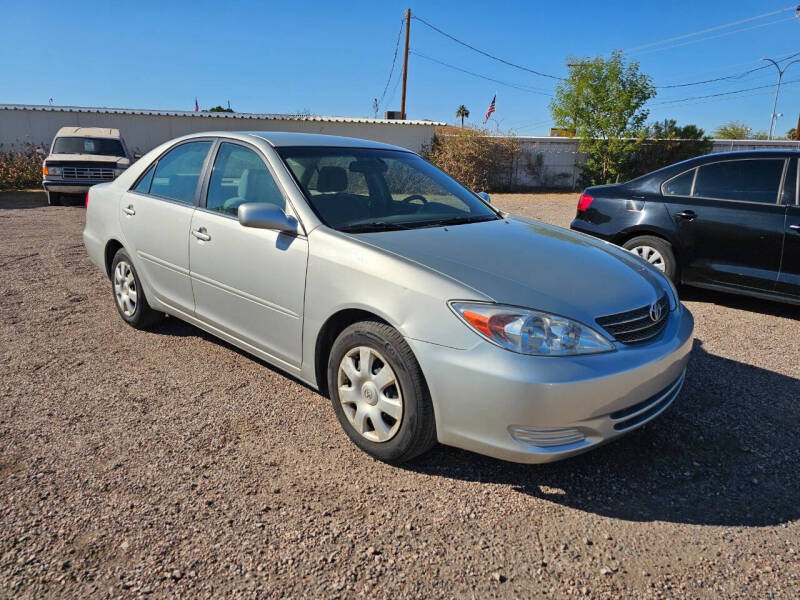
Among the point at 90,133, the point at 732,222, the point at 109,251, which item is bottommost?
the point at 109,251

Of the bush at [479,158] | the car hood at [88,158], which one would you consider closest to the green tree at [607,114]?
the bush at [479,158]

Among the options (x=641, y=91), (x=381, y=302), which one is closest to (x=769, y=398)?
(x=381, y=302)

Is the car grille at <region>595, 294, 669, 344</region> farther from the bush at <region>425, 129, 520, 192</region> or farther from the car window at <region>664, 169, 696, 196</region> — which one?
the bush at <region>425, 129, 520, 192</region>

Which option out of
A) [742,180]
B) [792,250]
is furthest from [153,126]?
[792,250]

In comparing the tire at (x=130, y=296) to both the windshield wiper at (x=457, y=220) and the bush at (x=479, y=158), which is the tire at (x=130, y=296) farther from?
the bush at (x=479, y=158)

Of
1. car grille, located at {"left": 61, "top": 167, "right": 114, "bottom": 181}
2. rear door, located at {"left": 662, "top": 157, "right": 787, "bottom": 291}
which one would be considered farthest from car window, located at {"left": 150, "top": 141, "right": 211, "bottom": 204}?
car grille, located at {"left": 61, "top": 167, "right": 114, "bottom": 181}

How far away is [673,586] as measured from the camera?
227 centimetres

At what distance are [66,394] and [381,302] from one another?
2273mm

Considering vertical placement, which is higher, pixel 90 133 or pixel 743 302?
pixel 90 133

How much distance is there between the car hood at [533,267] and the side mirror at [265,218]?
44 centimetres

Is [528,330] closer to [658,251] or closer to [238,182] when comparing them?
[238,182]

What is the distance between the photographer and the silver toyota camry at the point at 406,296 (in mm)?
2596

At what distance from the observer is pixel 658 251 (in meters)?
6.21

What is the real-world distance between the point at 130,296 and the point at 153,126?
2187cm
